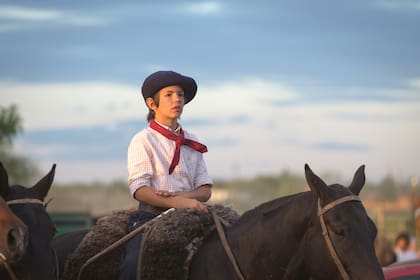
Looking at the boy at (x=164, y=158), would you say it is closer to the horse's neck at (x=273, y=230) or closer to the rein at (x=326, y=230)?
the horse's neck at (x=273, y=230)

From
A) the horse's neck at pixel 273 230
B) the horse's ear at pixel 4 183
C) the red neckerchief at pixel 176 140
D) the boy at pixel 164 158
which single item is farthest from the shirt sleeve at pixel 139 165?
the horse's ear at pixel 4 183

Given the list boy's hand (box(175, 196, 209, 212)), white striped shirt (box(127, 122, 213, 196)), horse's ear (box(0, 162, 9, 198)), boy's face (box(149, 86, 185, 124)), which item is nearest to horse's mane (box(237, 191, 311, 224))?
boy's hand (box(175, 196, 209, 212))

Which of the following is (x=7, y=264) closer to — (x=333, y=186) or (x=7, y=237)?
(x=7, y=237)

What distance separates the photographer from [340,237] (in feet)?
18.8

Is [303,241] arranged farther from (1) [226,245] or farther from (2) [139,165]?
(2) [139,165]

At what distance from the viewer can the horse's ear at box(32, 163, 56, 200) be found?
6230mm

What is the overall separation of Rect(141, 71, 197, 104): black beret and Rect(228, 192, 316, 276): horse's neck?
1.25 meters

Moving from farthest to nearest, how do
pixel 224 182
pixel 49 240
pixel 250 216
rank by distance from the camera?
pixel 224 182 < pixel 250 216 < pixel 49 240

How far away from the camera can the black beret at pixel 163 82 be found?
23.8ft

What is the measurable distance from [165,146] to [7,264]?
2047mm

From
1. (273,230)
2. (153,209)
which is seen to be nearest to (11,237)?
(273,230)

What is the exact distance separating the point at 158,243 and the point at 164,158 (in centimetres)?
83

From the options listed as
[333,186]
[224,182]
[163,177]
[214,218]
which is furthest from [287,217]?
[224,182]

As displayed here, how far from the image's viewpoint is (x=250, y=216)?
6617 mm
